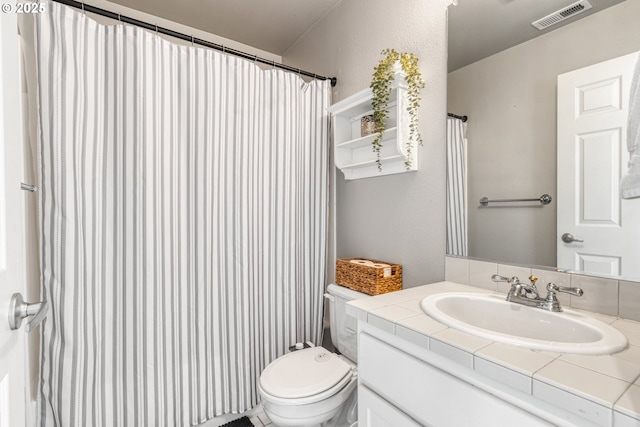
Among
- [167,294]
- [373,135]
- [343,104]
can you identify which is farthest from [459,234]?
[167,294]

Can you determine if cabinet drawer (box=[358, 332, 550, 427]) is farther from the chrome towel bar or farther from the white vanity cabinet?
the chrome towel bar

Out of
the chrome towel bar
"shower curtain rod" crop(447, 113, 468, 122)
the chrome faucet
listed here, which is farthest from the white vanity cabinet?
"shower curtain rod" crop(447, 113, 468, 122)

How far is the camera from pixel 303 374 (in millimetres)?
1355

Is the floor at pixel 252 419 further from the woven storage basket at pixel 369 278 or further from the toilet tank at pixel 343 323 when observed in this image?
the woven storage basket at pixel 369 278

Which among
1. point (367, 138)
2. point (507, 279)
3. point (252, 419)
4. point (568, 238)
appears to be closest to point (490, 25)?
point (367, 138)

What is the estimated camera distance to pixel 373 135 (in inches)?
60.9

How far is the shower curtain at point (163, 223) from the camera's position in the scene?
4.15 feet

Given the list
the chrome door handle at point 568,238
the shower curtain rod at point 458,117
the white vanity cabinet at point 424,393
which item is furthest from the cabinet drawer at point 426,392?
the shower curtain rod at point 458,117

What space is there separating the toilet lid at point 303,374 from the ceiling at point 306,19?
1.46 metres

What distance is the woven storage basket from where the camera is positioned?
1469 millimetres

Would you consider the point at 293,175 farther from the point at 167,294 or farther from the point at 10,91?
the point at 10,91

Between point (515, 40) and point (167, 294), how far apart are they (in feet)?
6.14

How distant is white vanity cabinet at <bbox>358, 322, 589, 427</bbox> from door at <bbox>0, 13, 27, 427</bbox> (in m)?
0.86

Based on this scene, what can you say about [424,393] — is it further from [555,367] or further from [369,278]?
[369,278]
